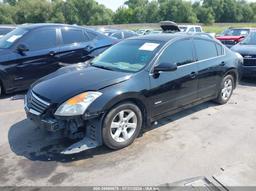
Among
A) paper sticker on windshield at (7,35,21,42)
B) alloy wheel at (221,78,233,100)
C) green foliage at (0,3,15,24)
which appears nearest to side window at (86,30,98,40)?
paper sticker on windshield at (7,35,21,42)

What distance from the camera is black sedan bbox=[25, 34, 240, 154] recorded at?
3.83 meters

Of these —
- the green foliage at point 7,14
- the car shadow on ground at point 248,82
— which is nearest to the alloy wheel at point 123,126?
the car shadow on ground at point 248,82

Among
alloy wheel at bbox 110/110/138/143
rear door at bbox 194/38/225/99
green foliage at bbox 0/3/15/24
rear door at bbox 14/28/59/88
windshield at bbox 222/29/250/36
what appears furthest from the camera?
green foliage at bbox 0/3/15/24

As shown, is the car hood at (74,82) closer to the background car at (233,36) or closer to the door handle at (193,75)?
the door handle at (193,75)

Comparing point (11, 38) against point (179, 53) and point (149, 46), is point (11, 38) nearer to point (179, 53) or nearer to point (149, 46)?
point (149, 46)

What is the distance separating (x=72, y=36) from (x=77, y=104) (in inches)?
155

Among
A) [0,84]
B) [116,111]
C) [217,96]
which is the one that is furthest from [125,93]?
[0,84]

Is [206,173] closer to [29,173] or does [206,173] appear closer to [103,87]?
[103,87]

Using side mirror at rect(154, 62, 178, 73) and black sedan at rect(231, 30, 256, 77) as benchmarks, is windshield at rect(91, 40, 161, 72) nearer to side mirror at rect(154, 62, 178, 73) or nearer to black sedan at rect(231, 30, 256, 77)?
side mirror at rect(154, 62, 178, 73)

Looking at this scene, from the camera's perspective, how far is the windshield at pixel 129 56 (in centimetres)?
454

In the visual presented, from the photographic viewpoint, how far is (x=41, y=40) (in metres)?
6.85

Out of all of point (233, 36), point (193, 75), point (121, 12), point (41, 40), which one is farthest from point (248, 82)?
point (121, 12)

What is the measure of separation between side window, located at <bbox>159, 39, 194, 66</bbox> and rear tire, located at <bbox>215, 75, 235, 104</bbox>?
127 cm

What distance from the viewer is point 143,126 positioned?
4.50 m
